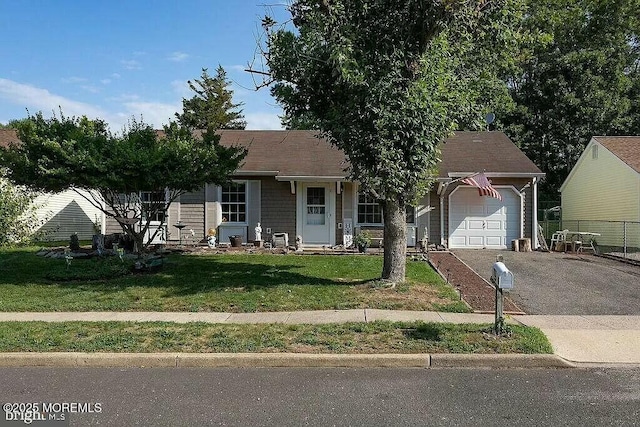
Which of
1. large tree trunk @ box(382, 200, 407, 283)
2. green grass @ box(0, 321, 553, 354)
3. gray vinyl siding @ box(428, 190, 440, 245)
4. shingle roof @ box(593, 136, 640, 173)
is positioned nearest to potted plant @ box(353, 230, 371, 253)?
gray vinyl siding @ box(428, 190, 440, 245)

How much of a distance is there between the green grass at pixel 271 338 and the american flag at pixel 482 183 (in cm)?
961

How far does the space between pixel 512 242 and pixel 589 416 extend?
13.6 m

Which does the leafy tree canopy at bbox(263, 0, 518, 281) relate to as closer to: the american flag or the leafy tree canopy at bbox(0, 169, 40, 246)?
the american flag

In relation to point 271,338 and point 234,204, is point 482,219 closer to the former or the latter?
point 234,204

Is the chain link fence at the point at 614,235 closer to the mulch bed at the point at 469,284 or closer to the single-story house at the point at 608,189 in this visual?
the single-story house at the point at 608,189

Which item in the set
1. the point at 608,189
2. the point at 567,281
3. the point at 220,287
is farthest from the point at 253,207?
the point at 608,189

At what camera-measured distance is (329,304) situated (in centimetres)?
896

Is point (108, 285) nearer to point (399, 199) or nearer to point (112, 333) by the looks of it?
point (112, 333)

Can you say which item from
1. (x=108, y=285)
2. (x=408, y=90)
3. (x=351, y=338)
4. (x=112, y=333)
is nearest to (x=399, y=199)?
(x=408, y=90)

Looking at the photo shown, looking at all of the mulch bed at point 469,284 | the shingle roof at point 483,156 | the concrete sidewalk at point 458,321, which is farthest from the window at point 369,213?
the concrete sidewalk at point 458,321

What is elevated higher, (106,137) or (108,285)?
(106,137)

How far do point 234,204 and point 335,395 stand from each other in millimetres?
13150

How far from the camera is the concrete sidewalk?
6.16m

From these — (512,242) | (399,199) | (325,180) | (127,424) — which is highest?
(325,180)
